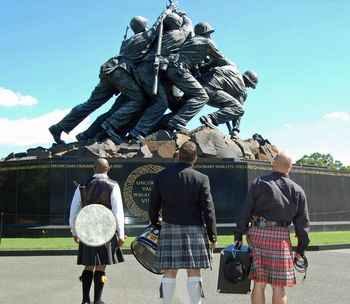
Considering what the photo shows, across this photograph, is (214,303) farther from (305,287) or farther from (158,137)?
(158,137)

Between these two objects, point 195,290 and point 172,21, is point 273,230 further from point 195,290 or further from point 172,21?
point 172,21

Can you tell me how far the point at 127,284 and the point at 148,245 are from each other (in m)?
2.63

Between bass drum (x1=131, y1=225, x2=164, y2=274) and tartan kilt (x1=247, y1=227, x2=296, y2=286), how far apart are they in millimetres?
1116

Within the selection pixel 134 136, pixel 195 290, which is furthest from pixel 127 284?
pixel 134 136

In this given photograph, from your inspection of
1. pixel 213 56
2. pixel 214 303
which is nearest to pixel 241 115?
pixel 213 56

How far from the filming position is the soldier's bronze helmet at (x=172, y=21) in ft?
74.8

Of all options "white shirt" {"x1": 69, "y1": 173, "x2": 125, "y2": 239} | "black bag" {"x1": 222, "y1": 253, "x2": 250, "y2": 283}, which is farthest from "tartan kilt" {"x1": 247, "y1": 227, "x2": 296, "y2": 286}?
"white shirt" {"x1": 69, "y1": 173, "x2": 125, "y2": 239}

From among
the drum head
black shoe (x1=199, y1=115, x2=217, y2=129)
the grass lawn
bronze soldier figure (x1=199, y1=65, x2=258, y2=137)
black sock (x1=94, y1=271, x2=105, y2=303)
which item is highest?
bronze soldier figure (x1=199, y1=65, x2=258, y2=137)

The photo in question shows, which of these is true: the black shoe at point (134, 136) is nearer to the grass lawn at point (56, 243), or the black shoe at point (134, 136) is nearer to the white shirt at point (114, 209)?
the grass lawn at point (56, 243)

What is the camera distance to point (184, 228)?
17.4 ft

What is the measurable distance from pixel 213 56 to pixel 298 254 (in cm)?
1909

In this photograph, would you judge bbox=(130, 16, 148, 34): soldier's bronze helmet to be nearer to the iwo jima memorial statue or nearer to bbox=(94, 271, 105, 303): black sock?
the iwo jima memorial statue

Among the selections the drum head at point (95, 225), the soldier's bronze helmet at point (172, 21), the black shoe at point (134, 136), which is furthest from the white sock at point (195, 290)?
the soldier's bronze helmet at point (172, 21)

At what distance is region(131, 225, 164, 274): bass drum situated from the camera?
566cm
